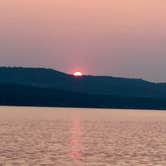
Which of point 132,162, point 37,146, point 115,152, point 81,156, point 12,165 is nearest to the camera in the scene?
point 12,165

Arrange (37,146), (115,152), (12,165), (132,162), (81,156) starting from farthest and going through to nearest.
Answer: (37,146) < (115,152) < (81,156) < (132,162) < (12,165)

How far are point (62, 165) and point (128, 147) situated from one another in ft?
87.6

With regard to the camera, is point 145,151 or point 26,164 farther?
point 145,151

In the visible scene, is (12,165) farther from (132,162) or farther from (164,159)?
(164,159)

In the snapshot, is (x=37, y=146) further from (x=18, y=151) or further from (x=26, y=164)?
(x=26, y=164)

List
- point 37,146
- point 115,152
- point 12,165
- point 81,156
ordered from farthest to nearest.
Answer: point 37,146, point 115,152, point 81,156, point 12,165

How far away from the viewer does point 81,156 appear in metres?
75.9

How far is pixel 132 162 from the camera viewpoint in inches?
2763

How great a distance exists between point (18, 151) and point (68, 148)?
398 inches

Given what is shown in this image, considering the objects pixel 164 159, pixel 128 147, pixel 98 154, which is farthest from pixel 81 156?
pixel 128 147

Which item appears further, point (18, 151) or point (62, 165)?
point (18, 151)

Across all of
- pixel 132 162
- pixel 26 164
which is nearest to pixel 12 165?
pixel 26 164

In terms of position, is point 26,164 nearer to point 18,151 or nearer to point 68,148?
point 18,151

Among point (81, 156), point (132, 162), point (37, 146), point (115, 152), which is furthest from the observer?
point (37, 146)
